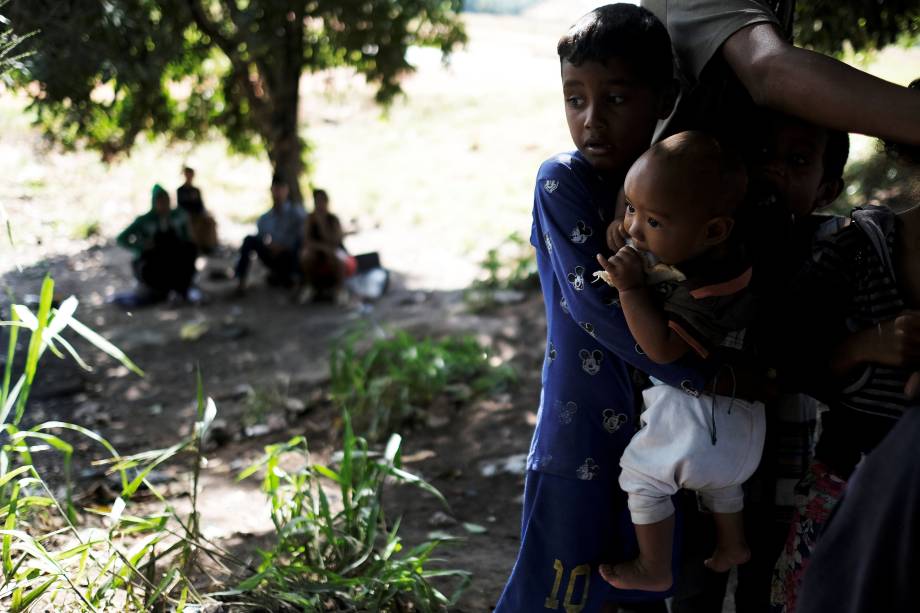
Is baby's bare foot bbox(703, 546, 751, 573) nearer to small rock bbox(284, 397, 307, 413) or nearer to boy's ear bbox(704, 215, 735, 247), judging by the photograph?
boy's ear bbox(704, 215, 735, 247)

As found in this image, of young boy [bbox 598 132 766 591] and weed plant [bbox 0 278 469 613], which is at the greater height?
young boy [bbox 598 132 766 591]

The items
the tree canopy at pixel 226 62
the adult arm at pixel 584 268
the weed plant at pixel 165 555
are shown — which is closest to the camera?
the adult arm at pixel 584 268

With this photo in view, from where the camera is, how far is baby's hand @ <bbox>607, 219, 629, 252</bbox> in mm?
1743

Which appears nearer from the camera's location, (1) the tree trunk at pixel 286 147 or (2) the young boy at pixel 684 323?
(2) the young boy at pixel 684 323

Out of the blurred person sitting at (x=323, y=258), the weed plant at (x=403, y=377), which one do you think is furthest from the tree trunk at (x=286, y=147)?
the weed plant at (x=403, y=377)

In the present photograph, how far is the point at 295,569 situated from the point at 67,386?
345 cm

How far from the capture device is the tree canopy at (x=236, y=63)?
640cm

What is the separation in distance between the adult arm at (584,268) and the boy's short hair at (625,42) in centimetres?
23

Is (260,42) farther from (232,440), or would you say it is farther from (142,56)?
(232,440)

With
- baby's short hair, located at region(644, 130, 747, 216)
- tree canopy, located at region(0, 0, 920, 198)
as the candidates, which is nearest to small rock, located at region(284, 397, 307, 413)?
tree canopy, located at region(0, 0, 920, 198)

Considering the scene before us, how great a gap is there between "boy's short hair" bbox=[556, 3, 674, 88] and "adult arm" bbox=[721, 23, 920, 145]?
149 mm

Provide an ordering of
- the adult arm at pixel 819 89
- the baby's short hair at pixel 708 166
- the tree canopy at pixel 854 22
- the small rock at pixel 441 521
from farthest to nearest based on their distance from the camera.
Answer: the small rock at pixel 441 521
the tree canopy at pixel 854 22
the baby's short hair at pixel 708 166
the adult arm at pixel 819 89

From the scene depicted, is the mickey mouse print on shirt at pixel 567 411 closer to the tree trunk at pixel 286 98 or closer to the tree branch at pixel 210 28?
the tree branch at pixel 210 28

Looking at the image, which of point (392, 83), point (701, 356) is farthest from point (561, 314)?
point (392, 83)
